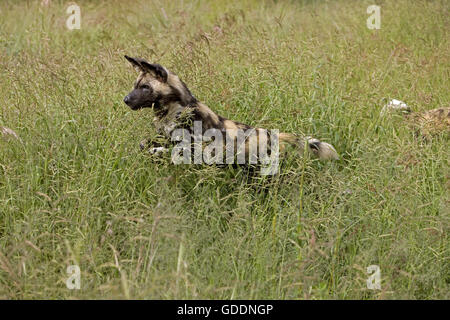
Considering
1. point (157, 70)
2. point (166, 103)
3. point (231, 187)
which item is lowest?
point (231, 187)

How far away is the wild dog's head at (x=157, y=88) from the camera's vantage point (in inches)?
143

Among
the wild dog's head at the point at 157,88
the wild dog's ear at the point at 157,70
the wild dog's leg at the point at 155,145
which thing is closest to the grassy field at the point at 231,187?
the wild dog's leg at the point at 155,145

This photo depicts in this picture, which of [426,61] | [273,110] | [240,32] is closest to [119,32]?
[240,32]

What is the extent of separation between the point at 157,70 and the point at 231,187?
0.88 meters

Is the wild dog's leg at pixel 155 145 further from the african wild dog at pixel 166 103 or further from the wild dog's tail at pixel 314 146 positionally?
the wild dog's tail at pixel 314 146

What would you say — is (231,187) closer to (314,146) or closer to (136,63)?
(314,146)

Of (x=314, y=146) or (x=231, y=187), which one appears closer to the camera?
(x=231, y=187)

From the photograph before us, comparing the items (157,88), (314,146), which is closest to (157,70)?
(157,88)

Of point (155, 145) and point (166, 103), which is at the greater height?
point (166, 103)

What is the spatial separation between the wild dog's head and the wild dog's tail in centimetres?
69

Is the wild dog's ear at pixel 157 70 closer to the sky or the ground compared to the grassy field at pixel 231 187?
closer to the sky

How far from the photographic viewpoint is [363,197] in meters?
3.28

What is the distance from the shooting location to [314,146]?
3930 mm

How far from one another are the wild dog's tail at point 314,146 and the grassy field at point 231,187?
0.22ft
